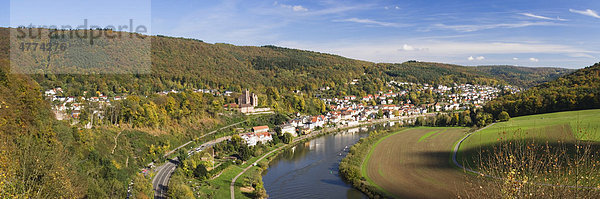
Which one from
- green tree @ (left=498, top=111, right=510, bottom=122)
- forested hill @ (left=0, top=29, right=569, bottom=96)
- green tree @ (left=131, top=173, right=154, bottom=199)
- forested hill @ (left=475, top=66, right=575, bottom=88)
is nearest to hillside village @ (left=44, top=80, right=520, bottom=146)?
forested hill @ (left=0, top=29, right=569, bottom=96)

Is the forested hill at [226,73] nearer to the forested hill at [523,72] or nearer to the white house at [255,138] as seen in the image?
the white house at [255,138]

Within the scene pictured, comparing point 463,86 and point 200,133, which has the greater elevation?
point 463,86

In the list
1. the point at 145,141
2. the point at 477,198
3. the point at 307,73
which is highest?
the point at 307,73

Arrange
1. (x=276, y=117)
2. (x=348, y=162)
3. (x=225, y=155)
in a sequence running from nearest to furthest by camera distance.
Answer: (x=348, y=162) < (x=225, y=155) < (x=276, y=117)

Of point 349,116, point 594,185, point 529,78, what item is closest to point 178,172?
point 594,185

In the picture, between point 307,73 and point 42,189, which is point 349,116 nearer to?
point 307,73

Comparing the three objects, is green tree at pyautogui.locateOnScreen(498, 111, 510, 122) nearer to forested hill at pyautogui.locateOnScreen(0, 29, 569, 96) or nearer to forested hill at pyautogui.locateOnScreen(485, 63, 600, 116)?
forested hill at pyautogui.locateOnScreen(485, 63, 600, 116)

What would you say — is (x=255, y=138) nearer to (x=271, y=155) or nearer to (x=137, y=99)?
(x=271, y=155)
